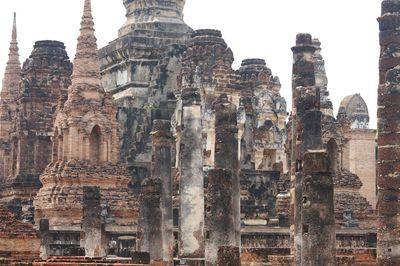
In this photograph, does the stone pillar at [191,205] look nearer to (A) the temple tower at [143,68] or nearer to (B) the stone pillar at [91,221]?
(B) the stone pillar at [91,221]

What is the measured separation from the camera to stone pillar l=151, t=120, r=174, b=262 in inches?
1023

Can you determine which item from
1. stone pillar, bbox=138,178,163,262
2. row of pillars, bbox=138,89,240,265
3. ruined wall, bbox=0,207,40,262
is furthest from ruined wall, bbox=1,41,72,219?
ruined wall, bbox=0,207,40,262

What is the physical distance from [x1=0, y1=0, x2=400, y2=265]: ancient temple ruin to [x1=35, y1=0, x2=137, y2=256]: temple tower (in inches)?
1.6

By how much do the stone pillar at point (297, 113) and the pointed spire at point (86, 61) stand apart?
41.6 ft

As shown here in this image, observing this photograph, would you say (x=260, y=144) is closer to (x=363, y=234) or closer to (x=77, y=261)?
(x=363, y=234)

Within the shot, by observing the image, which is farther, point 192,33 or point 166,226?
point 192,33

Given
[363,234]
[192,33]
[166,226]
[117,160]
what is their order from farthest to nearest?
1. [192,33]
2. [117,160]
3. [363,234]
4. [166,226]

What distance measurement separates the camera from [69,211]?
33656 mm

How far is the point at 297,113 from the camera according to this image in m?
21.9

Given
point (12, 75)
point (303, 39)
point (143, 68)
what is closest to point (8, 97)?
point (12, 75)

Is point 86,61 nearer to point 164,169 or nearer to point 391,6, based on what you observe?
point 164,169

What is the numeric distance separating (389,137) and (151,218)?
231 inches

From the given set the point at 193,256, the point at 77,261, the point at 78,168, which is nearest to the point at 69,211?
the point at 78,168

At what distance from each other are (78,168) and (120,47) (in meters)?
7.23
